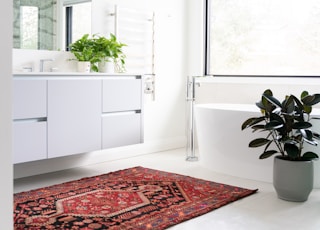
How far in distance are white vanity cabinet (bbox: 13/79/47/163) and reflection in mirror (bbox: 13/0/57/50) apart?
71cm

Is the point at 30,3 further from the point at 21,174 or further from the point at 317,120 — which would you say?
the point at 317,120

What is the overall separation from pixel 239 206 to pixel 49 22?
8.02 feet

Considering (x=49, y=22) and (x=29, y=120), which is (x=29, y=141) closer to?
(x=29, y=120)

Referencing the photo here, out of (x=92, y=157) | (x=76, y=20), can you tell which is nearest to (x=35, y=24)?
(x=76, y=20)

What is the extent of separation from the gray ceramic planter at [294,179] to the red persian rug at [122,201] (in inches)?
12.4

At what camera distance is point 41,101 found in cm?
356

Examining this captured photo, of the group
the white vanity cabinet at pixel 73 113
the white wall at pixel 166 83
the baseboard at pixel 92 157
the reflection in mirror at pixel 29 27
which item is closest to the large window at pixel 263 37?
the white wall at pixel 166 83

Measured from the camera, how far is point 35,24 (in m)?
4.14

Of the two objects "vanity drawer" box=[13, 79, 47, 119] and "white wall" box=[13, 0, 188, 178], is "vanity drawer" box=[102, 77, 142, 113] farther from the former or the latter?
"white wall" box=[13, 0, 188, 178]

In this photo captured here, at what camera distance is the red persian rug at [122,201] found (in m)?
2.83

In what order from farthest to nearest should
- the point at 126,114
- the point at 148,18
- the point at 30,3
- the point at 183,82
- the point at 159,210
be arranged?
1. the point at 183,82
2. the point at 148,18
3. the point at 126,114
4. the point at 30,3
5. the point at 159,210

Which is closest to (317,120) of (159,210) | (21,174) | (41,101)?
(159,210)

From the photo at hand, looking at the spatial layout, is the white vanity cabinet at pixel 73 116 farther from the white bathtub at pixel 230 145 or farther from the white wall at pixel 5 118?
the white wall at pixel 5 118

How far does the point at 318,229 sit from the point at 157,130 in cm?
309
